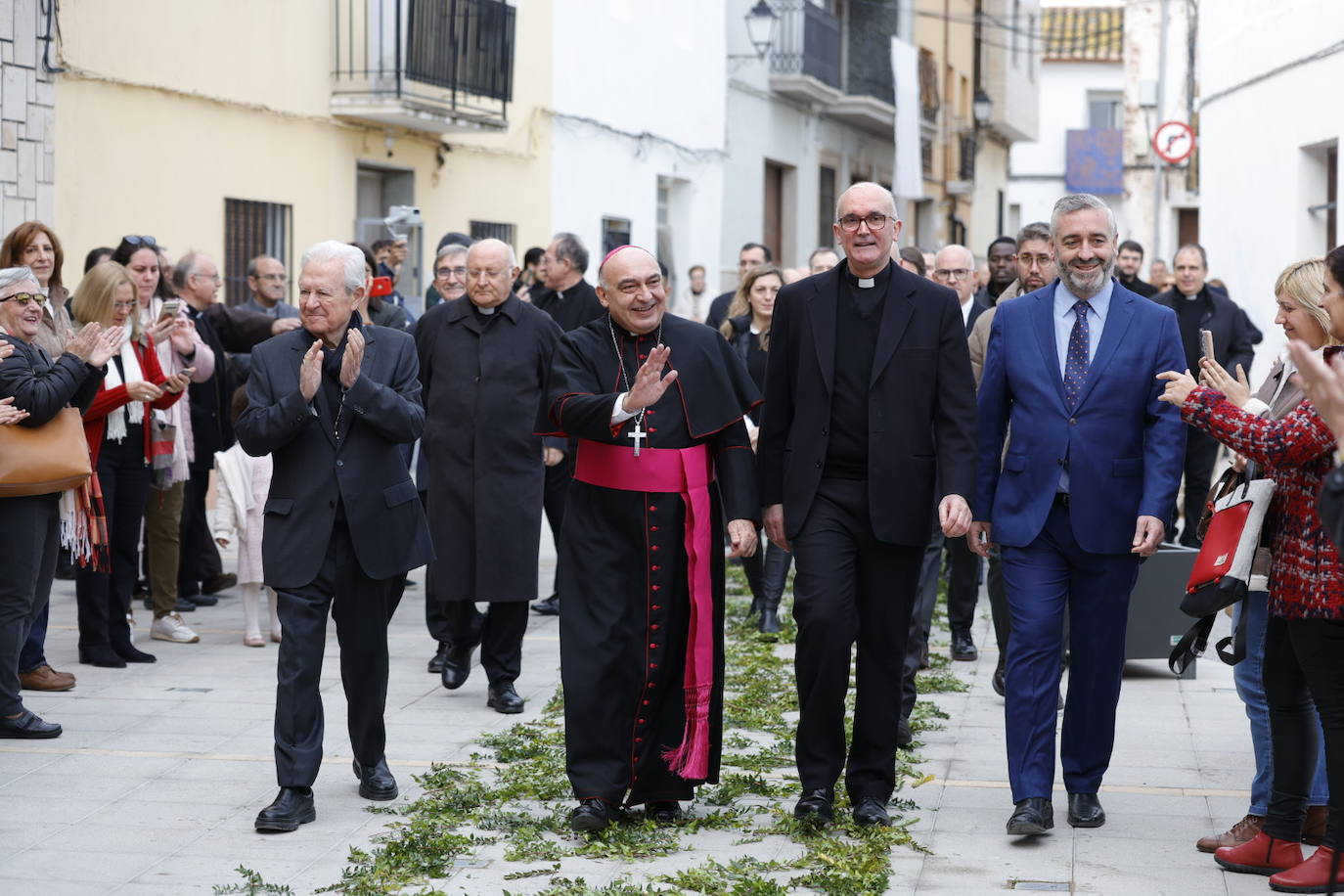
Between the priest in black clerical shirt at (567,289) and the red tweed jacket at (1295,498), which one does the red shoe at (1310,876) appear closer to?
the red tweed jacket at (1295,498)

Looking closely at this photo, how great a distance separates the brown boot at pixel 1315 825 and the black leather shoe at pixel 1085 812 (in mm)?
629

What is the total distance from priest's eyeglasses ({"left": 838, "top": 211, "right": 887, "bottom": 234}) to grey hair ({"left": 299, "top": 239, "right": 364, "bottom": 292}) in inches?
61.4

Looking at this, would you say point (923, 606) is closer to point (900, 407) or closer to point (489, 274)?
point (489, 274)

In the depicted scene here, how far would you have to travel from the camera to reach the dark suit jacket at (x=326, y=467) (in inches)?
234

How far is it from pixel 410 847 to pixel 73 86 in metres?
8.76

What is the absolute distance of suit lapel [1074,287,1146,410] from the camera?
5.81m

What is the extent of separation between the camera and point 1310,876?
523cm

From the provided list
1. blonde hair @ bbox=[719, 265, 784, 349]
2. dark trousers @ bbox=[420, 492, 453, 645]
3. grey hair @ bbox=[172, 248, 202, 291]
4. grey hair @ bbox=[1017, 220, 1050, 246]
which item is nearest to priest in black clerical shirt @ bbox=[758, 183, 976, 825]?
grey hair @ bbox=[1017, 220, 1050, 246]

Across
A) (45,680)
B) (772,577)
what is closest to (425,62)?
(772,577)

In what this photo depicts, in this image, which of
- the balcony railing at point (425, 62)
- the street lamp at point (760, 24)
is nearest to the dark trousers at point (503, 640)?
the balcony railing at point (425, 62)

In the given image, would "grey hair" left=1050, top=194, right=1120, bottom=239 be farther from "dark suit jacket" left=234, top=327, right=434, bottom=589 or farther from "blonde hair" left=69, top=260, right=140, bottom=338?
"blonde hair" left=69, top=260, right=140, bottom=338

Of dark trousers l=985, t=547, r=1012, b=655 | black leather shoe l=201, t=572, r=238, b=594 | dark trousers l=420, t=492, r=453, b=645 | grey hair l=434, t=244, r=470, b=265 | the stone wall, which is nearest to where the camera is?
dark trousers l=985, t=547, r=1012, b=655

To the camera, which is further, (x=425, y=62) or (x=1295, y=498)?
(x=425, y=62)

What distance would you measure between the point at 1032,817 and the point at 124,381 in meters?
4.95
